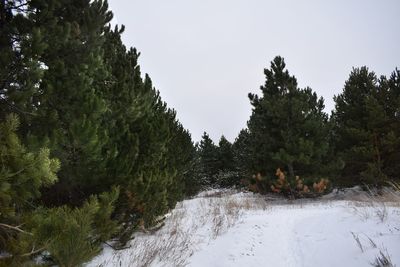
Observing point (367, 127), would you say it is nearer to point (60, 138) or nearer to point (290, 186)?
point (290, 186)

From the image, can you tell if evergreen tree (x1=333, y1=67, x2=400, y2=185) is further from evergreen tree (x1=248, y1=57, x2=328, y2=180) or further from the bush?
the bush

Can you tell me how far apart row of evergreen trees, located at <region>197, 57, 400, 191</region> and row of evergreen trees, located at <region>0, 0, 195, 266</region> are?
34.3 feet

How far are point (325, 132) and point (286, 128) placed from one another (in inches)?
72.1

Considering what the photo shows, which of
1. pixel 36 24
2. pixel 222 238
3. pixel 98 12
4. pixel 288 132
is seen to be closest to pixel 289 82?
pixel 288 132

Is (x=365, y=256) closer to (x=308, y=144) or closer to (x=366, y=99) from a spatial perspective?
(x=308, y=144)

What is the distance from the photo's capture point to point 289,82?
17359mm

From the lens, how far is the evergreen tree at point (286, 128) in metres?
15.4

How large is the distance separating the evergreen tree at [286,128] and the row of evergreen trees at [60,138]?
10364 millimetres

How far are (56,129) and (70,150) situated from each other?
38 centimetres

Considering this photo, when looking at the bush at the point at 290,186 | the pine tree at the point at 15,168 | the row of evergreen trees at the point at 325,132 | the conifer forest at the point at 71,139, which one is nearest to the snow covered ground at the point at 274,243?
the conifer forest at the point at 71,139

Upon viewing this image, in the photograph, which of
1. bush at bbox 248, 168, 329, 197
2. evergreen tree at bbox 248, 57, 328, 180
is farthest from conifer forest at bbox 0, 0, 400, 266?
evergreen tree at bbox 248, 57, 328, 180

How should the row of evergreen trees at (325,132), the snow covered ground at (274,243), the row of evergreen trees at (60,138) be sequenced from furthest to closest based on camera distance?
the row of evergreen trees at (325,132)
the snow covered ground at (274,243)
the row of evergreen trees at (60,138)

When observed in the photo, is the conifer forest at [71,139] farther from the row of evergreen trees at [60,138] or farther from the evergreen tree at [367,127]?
the evergreen tree at [367,127]

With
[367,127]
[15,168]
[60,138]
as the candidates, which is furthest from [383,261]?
[367,127]
